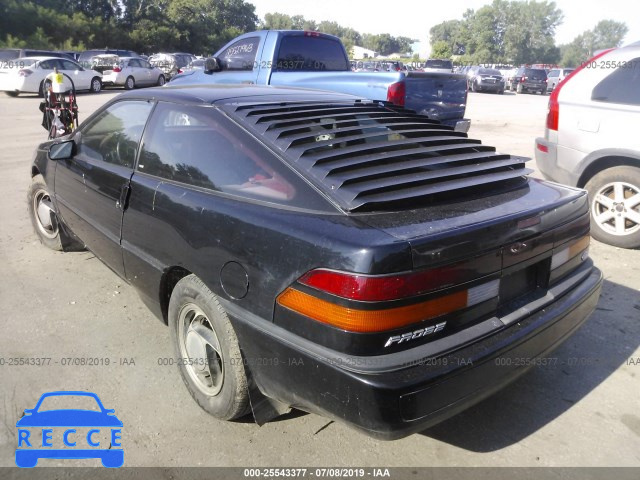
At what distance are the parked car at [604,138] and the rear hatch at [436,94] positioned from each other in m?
1.70

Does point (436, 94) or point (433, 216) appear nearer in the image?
point (433, 216)

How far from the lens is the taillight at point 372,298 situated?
189 cm

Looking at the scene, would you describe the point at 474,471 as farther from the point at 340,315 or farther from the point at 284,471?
the point at 340,315

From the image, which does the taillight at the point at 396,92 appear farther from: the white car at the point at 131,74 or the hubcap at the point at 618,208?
the white car at the point at 131,74

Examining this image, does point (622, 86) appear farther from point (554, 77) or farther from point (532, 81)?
point (554, 77)

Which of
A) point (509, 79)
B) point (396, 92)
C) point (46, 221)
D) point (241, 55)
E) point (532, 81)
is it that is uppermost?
point (509, 79)

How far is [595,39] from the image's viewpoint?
122000 millimetres

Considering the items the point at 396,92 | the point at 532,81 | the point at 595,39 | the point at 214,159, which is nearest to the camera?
the point at 214,159

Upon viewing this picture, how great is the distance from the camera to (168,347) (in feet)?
10.8

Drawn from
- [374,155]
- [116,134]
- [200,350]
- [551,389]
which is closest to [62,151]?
[116,134]

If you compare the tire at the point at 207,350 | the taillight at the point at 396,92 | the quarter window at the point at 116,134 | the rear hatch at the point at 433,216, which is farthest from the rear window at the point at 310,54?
the tire at the point at 207,350

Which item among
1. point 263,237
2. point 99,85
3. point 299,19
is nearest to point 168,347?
point 263,237

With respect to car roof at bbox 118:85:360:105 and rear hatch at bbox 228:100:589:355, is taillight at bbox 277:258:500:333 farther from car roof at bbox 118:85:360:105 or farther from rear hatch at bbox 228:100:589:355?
car roof at bbox 118:85:360:105

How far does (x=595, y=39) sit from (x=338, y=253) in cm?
14568
